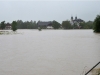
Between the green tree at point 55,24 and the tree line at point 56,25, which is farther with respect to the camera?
the green tree at point 55,24

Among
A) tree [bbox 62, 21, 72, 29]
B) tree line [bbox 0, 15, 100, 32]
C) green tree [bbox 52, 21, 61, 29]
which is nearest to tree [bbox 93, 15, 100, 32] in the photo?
tree line [bbox 0, 15, 100, 32]

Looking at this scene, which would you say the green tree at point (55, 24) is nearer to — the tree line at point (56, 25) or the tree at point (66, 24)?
the tree line at point (56, 25)

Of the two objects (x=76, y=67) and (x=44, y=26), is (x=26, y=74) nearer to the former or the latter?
(x=76, y=67)

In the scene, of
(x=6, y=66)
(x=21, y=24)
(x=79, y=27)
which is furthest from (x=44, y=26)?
(x=6, y=66)

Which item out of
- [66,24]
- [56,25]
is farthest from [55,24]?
[66,24]

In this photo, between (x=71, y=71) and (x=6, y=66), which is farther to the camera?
(x=6, y=66)

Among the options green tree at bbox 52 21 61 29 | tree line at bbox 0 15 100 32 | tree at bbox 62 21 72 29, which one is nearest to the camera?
tree line at bbox 0 15 100 32

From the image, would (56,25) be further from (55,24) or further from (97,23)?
(97,23)

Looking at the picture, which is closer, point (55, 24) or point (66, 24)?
point (66, 24)

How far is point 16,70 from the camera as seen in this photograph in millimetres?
8328

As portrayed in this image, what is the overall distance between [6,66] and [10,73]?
4.56ft

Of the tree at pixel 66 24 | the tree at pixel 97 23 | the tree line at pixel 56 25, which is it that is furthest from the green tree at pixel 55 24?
the tree at pixel 97 23

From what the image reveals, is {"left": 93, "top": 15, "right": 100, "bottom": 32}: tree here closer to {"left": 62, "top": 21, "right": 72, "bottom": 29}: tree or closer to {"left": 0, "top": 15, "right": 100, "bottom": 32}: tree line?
{"left": 0, "top": 15, "right": 100, "bottom": 32}: tree line

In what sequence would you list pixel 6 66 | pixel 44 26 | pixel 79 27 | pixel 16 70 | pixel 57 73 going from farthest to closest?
pixel 44 26 < pixel 79 27 < pixel 6 66 < pixel 16 70 < pixel 57 73
